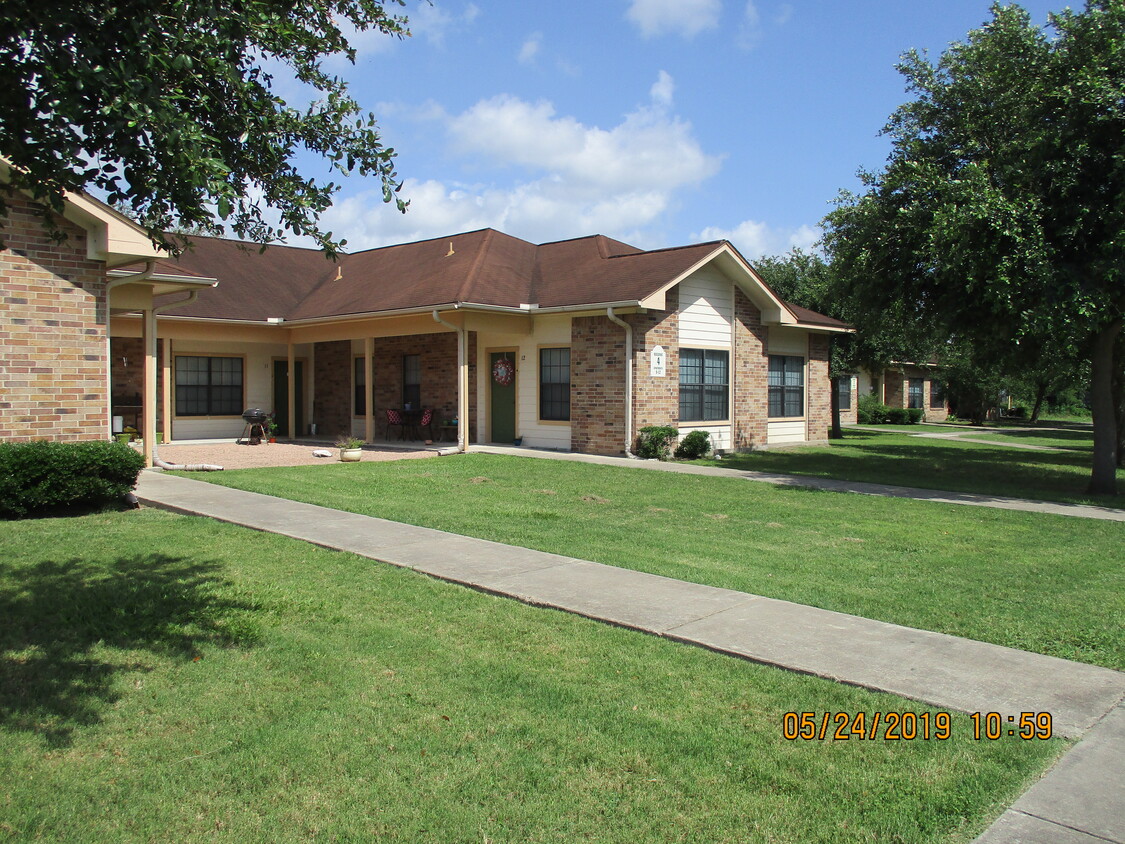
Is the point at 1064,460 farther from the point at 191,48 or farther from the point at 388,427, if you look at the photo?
the point at 191,48

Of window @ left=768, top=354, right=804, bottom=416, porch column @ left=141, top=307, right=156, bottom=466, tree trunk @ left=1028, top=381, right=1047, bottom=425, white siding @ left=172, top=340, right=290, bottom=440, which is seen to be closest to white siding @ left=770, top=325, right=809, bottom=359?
window @ left=768, top=354, right=804, bottom=416

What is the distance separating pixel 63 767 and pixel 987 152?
1593cm

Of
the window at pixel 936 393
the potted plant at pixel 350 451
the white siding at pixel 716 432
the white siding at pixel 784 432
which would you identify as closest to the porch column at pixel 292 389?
the potted plant at pixel 350 451

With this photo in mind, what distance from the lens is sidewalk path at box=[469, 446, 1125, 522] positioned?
12328mm

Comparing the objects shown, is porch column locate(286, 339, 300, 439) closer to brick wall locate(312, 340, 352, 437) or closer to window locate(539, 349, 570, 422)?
brick wall locate(312, 340, 352, 437)

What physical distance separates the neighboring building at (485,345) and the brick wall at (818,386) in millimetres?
72

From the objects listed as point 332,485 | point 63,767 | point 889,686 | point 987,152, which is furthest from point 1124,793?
point 987,152

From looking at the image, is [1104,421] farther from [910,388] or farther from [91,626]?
[910,388]

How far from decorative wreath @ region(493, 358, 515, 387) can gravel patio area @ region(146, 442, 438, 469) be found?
276 centimetres

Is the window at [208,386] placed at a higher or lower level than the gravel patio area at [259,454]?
higher

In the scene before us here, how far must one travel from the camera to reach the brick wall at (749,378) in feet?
70.0

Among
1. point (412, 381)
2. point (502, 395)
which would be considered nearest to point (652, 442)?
point (502, 395)

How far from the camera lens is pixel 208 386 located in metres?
22.1

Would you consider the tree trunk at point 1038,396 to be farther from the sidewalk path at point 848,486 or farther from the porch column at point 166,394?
the porch column at point 166,394
